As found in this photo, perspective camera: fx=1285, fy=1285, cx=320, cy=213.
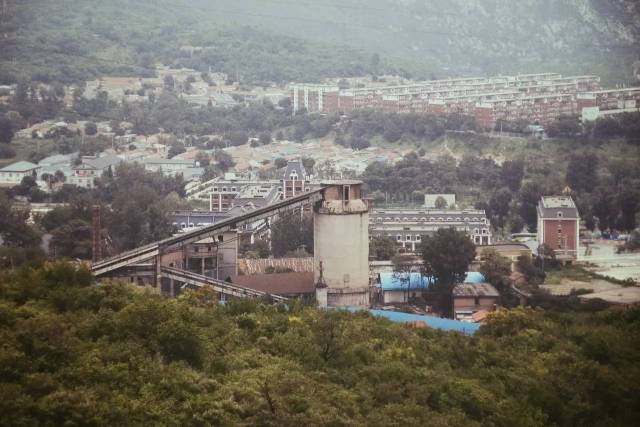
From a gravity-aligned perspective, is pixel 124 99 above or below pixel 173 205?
above

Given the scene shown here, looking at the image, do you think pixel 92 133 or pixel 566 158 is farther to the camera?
pixel 92 133

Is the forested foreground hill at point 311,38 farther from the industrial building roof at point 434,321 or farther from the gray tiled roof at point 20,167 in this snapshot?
the industrial building roof at point 434,321

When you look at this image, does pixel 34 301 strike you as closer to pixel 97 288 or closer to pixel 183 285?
pixel 97 288

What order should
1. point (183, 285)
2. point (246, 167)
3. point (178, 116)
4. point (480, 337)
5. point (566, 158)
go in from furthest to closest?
1. point (178, 116)
2. point (246, 167)
3. point (566, 158)
4. point (183, 285)
5. point (480, 337)

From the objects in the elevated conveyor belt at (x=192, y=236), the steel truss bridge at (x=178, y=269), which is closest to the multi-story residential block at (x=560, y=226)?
the elevated conveyor belt at (x=192, y=236)

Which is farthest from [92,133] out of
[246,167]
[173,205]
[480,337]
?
[480,337]

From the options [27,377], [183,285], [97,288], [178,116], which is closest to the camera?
[27,377]

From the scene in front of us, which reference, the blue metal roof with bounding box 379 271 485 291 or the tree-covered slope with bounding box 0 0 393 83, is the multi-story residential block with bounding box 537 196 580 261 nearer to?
the blue metal roof with bounding box 379 271 485 291
